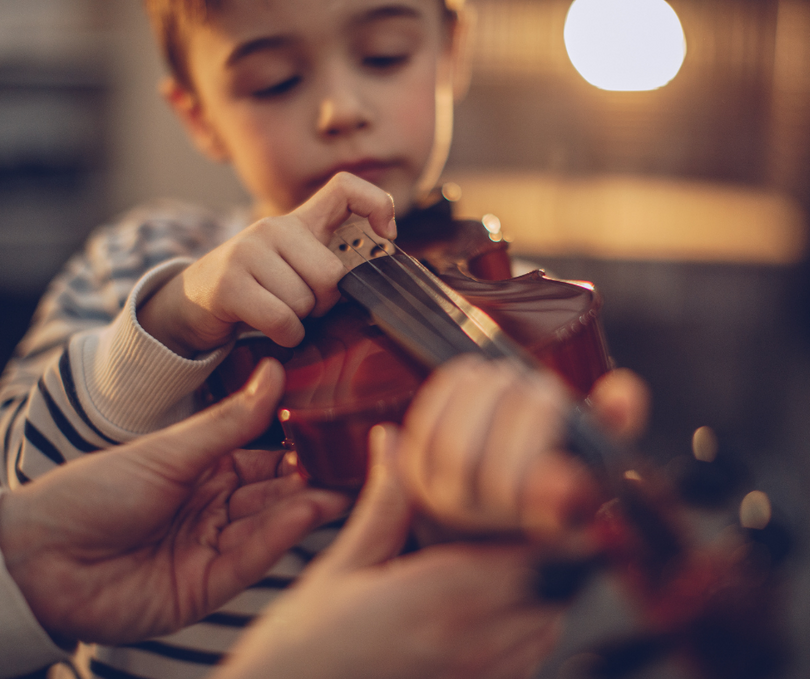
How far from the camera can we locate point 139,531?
1.08 feet

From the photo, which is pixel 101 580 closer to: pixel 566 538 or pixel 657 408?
pixel 566 538

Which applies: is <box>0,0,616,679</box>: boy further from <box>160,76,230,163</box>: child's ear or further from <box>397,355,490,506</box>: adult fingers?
<box>397,355,490,506</box>: adult fingers

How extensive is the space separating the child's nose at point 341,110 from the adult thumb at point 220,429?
0.74ft

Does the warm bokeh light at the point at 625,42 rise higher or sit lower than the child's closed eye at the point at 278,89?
higher

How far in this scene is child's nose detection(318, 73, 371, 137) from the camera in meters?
0.43

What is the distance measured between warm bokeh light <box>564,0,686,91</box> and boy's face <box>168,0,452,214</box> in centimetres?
103

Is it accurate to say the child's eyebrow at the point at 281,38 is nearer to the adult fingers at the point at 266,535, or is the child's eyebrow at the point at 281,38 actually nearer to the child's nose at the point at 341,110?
the child's nose at the point at 341,110

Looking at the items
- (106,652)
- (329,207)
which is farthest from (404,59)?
(106,652)

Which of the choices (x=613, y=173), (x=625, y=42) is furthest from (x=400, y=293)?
(x=613, y=173)

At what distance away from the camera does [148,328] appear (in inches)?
14.9

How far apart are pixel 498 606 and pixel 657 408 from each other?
1.43m

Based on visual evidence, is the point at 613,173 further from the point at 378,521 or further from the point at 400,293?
the point at 378,521

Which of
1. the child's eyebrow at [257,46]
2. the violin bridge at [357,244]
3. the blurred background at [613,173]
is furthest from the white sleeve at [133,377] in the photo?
the blurred background at [613,173]

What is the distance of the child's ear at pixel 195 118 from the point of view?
1.96 ft
